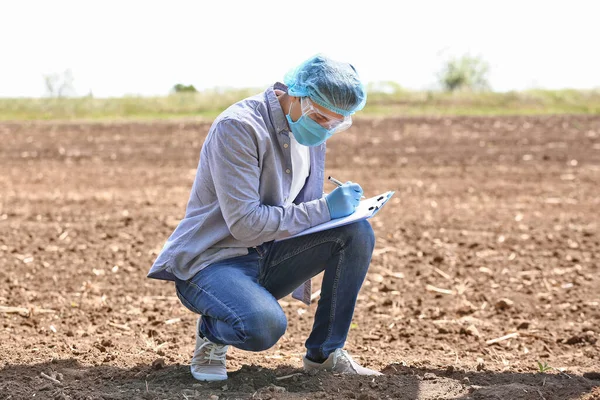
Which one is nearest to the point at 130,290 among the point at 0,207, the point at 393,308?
the point at 393,308


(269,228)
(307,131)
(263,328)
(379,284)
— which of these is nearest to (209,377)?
(263,328)

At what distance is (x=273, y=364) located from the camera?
12.9 feet

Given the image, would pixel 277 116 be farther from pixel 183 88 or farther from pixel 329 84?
pixel 183 88

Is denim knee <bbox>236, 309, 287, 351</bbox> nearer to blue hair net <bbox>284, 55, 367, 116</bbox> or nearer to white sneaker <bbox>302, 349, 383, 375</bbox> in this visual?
white sneaker <bbox>302, 349, 383, 375</bbox>

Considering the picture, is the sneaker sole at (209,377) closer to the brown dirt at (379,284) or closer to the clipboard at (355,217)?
the brown dirt at (379,284)

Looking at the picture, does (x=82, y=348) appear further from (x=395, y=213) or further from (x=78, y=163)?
(x=78, y=163)

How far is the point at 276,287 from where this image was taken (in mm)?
3555

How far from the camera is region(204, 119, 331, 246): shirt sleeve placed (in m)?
3.20

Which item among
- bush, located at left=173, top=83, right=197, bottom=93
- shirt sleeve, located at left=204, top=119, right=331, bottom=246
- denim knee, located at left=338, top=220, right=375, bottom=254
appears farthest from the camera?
bush, located at left=173, top=83, right=197, bottom=93

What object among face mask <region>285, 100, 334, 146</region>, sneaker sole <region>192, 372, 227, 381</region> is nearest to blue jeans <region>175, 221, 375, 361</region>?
sneaker sole <region>192, 372, 227, 381</region>

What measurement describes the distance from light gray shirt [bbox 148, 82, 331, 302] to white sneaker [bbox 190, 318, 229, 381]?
0.34 meters

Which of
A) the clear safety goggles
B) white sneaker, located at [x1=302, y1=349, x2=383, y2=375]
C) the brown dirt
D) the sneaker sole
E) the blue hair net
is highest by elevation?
the blue hair net

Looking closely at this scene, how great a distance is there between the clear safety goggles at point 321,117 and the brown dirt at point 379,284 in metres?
1.08

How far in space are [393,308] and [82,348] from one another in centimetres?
200
